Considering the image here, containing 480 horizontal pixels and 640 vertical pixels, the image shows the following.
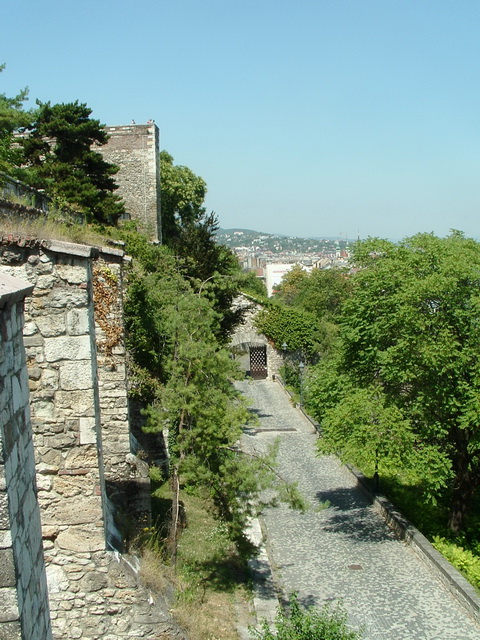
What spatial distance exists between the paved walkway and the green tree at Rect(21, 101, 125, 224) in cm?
963

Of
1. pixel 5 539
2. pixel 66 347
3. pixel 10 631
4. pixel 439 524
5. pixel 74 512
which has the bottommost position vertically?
pixel 439 524

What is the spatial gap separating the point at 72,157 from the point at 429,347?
12804 millimetres

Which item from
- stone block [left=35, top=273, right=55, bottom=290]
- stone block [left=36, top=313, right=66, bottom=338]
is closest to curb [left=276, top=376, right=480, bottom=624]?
stone block [left=36, top=313, right=66, bottom=338]

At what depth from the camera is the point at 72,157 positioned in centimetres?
2022

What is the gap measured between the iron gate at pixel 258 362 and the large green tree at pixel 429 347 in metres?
20.0

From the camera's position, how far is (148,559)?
6.65 meters

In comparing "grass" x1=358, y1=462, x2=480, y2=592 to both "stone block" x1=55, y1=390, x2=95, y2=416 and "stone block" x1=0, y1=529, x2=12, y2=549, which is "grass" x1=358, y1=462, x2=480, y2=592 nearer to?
"stone block" x1=55, y1=390, x2=95, y2=416

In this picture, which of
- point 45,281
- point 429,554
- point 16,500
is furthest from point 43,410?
point 429,554

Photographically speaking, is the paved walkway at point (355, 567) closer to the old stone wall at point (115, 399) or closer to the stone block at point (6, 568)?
the old stone wall at point (115, 399)

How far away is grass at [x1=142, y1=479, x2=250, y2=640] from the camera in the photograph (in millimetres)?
7141

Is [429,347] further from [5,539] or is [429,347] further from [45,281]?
[5,539]

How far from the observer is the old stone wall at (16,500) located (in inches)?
114

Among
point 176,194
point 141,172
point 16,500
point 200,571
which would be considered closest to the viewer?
point 16,500

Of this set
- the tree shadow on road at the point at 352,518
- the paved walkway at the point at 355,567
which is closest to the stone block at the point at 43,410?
the paved walkway at the point at 355,567
